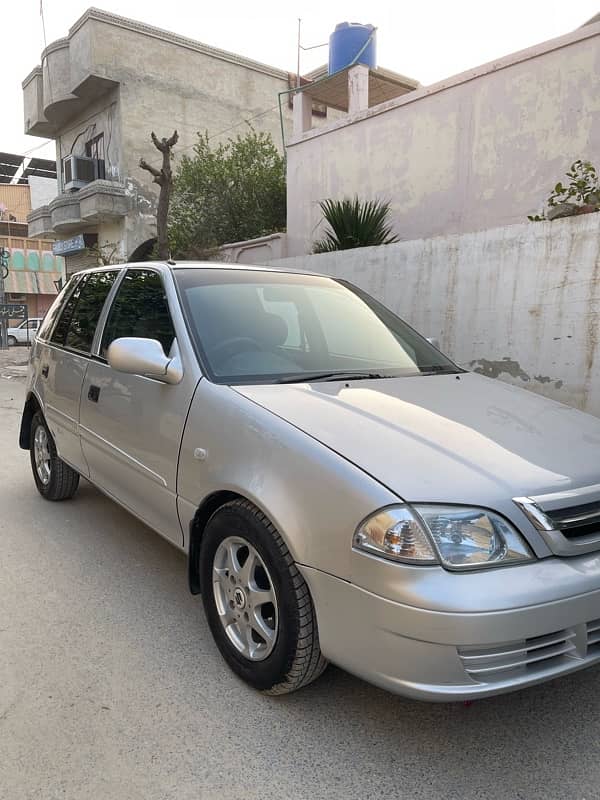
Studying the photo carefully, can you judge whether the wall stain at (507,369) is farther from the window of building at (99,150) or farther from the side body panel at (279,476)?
the window of building at (99,150)

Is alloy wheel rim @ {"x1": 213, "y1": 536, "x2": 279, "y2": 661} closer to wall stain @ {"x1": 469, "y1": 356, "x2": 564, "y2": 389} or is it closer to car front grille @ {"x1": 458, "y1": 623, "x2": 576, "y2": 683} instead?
car front grille @ {"x1": 458, "y1": 623, "x2": 576, "y2": 683}

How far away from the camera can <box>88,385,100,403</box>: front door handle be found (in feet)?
11.9

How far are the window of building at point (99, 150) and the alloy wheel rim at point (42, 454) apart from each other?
59.4 ft

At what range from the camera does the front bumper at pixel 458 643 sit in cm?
185

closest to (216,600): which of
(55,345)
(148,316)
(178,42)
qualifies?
(148,316)

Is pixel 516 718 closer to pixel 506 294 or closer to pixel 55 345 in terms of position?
pixel 55 345

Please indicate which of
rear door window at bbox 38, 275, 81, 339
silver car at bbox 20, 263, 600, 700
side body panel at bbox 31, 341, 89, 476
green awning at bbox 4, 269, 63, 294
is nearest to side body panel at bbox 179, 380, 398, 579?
silver car at bbox 20, 263, 600, 700

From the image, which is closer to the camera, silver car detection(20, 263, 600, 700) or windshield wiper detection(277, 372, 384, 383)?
silver car detection(20, 263, 600, 700)

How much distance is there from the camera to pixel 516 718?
7.55ft

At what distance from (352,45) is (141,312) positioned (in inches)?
414

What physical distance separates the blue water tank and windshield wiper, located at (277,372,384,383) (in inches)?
411

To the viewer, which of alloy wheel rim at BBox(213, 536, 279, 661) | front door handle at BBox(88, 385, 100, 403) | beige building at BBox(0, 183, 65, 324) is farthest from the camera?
beige building at BBox(0, 183, 65, 324)

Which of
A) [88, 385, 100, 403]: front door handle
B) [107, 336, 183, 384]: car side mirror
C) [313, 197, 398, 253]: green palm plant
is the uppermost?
[313, 197, 398, 253]: green palm plant

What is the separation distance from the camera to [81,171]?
2092cm
